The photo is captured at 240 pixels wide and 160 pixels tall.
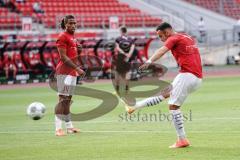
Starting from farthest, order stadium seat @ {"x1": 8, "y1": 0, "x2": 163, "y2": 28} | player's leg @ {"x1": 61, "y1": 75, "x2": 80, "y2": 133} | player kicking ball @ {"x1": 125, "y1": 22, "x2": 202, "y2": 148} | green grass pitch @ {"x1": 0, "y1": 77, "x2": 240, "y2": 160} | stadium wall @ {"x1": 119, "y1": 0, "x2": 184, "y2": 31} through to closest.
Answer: stadium wall @ {"x1": 119, "y1": 0, "x2": 184, "y2": 31} → stadium seat @ {"x1": 8, "y1": 0, "x2": 163, "y2": 28} → player's leg @ {"x1": 61, "y1": 75, "x2": 80, "y2": 133} → player kicking ball @ {"x1": 125, "y1": 22, "x2": 202, "y2": 148} → green grass pitch @ {"x1": 0, "y1": 77, "x2": 240, "y2": 160}

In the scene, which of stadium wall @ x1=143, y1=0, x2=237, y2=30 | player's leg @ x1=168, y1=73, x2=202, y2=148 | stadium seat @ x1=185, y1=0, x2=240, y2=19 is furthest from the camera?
stadium seat @ x1=185, y1=0, x2=240, y2=19

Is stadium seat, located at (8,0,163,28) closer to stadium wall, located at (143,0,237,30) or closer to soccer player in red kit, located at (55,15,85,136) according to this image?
stadium wall, located at (143,0,237,30)

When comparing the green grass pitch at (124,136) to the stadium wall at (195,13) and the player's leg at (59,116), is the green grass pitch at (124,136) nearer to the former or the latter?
the player's leg at (59,116)

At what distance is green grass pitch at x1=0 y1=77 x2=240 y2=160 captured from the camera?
11.5 meters

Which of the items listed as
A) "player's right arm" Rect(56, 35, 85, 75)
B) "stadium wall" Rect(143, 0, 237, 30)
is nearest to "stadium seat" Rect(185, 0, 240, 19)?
"stadium wall" Rect(143, 0, 237, 30)

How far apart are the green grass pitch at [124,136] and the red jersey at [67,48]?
1334 millimetres

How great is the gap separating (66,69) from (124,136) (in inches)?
81.7

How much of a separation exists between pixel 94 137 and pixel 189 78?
2.66m

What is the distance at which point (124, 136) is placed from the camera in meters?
14.1

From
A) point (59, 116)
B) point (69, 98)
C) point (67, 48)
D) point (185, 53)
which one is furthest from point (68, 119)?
point (185, 53)

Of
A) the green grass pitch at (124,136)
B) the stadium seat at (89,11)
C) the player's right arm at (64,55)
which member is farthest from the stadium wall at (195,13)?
the player's right arm at (64,55)

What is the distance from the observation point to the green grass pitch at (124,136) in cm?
1148

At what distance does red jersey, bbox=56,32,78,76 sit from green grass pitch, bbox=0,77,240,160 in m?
1.33

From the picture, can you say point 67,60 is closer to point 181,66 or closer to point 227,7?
point 181,66
